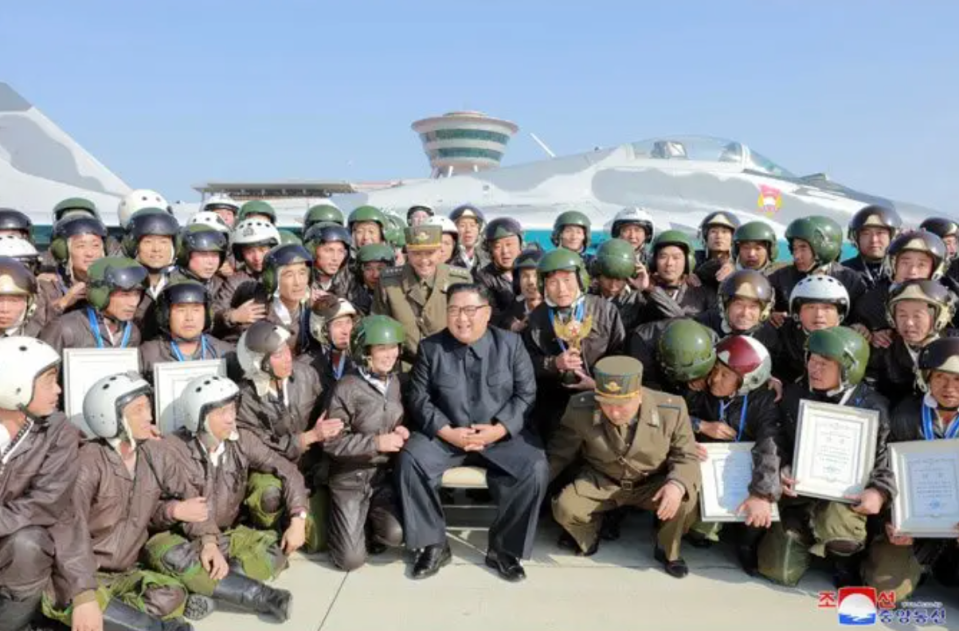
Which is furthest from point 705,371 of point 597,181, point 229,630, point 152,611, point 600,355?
point 597,181

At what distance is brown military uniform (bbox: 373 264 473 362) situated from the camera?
5605 millimetres

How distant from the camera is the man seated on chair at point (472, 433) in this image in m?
4.50

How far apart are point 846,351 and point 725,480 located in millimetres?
→ 1116

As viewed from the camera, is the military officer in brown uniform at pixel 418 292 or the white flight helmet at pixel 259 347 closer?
the white flight helmet at pixel 259 347

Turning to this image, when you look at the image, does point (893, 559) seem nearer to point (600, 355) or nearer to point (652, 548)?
point (652, 548)

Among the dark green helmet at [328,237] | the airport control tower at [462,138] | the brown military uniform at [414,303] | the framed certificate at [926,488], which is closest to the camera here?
the framed certificate at [926,488]

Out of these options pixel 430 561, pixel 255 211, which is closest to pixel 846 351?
A: pixel 430 561

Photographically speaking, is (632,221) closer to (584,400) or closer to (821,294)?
(821,294)

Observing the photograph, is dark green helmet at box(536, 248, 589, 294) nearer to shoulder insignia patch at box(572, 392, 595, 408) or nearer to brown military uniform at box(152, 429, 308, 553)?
shoulder insignia patch at box(572, 392, 595, 408)

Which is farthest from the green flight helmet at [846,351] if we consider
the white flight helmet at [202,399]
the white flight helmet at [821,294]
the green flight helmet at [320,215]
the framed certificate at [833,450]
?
the green flight helmet at [320,215]

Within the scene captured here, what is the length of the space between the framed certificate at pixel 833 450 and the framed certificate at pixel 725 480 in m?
0.30

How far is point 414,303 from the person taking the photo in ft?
18.6

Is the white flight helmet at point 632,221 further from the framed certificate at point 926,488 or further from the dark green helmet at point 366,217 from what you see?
the framed certificate at point 926,488

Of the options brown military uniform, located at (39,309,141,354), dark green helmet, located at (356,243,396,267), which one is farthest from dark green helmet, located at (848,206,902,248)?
brown military uniform, located at (39,309,141,354)
